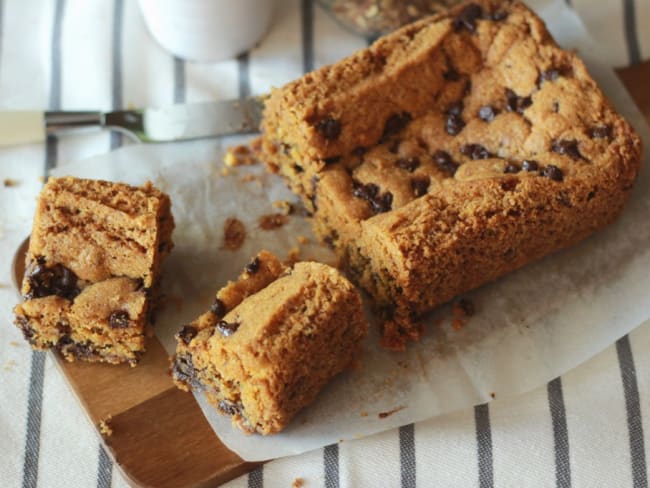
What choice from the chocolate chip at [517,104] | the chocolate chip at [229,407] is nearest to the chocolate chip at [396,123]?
the chocolate chip at [517,104]

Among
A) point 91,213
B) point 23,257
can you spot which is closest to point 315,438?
point 91,213

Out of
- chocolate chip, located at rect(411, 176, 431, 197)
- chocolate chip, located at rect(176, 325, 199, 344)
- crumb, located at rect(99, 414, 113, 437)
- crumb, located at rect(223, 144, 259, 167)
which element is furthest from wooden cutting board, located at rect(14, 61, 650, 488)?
chocolate chip, located at rect(411, 176, 431, 197)

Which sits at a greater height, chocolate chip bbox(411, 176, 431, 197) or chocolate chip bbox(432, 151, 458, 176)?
chocolate chip bbox(432, 151, 458, 176)

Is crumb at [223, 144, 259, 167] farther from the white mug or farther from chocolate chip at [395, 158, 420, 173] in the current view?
chocolate chip at [395, 158, 420, 173]

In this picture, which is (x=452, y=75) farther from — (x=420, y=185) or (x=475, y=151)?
(x=420, y=185)

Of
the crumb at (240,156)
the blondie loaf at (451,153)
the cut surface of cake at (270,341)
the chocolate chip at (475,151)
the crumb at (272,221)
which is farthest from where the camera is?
the crumb at (240,156)

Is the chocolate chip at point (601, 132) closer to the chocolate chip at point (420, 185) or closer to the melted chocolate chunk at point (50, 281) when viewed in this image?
the chocolate chip at point (420, 185)

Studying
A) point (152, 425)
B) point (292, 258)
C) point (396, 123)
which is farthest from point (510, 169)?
point (152, 425)
